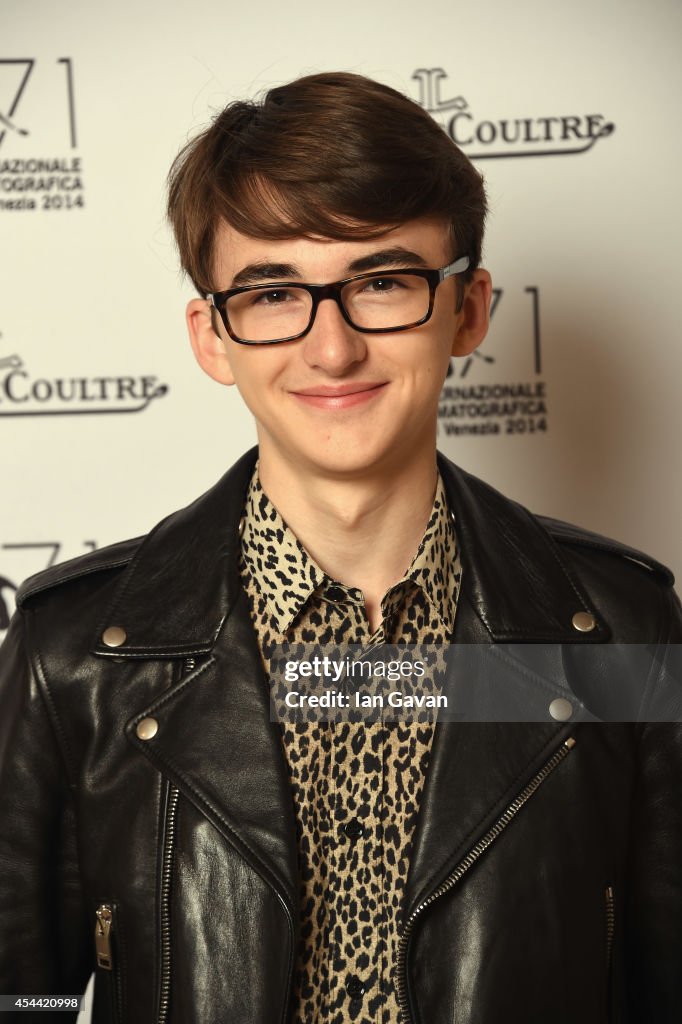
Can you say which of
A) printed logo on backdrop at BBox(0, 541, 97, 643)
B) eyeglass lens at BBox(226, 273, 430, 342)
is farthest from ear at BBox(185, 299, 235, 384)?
printed logo on backdrop at BBox(0, 541, 97, 643)

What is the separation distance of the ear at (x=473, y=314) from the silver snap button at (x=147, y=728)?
0.58m

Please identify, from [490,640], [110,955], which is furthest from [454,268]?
[110,955]

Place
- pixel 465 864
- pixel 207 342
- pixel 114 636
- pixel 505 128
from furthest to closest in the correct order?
pixel 505 128 < pixel 207 342 < pixel 114 636 < pixel 465 864

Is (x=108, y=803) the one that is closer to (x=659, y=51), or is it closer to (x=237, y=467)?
(x=237, y=467)

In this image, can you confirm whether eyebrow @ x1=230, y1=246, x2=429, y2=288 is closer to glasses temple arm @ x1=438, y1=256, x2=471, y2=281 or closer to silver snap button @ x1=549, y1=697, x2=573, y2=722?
glasses temple arm @ x1=438, y1=256, x2=471, y2=281

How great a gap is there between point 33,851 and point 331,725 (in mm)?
364

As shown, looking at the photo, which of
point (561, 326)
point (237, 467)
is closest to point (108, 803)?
point (237, 467)

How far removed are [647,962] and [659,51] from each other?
58.2 inches

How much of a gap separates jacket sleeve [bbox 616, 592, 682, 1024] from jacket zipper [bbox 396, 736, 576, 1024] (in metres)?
0.13

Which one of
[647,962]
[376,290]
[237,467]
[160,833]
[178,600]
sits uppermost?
[376,290]

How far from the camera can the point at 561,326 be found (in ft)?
6.92

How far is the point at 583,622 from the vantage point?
4.69 ft

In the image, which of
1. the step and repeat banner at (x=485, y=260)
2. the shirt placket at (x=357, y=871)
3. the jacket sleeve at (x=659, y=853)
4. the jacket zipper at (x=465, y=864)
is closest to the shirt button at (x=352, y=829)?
the shirt placket at (x=357, y=871)

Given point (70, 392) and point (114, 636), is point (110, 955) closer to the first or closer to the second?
point (114, 636)
